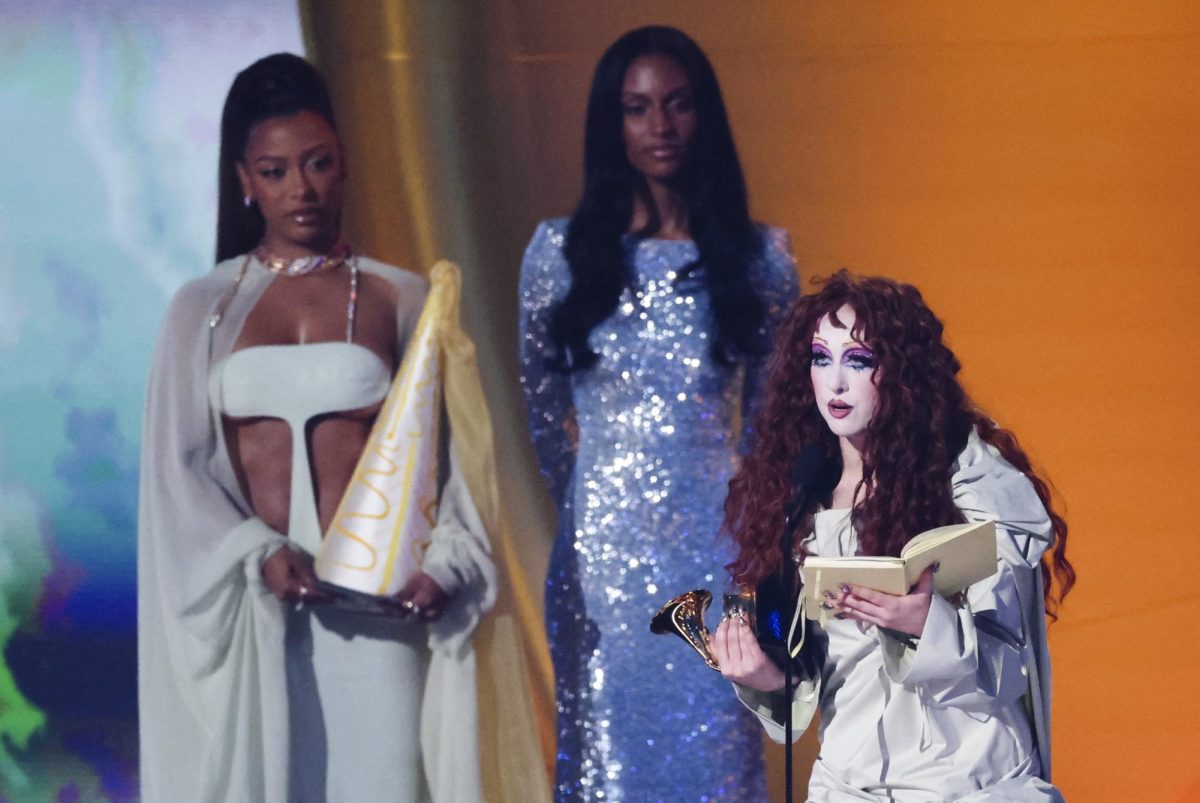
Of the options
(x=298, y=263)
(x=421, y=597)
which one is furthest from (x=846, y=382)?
(x=298, y=263)

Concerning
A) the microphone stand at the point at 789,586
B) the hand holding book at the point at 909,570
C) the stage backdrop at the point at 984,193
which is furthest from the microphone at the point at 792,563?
the stage backdrop at the point at 984,193

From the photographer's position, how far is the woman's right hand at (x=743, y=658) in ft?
8.61

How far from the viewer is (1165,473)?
14.1 ft

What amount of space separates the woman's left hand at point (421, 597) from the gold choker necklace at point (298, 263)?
2.52ft

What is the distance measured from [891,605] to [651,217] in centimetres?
173

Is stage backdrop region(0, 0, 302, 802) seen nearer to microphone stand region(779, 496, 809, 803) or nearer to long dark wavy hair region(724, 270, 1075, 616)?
long dark wavy hair region(724, 270, 1075, 616)

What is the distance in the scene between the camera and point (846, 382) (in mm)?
2738

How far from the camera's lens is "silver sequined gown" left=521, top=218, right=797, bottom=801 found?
376 cm

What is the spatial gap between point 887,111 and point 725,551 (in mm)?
1283

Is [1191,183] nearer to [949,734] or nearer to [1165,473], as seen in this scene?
[1165,473]

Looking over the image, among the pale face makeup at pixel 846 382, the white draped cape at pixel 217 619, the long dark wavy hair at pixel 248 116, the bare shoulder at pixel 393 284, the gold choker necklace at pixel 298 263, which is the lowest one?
the white draped cape at pixel 217 619

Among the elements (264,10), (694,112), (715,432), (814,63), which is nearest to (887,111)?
(814,63)

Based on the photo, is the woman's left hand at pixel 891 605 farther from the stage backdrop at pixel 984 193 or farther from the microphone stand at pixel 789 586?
the stage backdrop at pixel 984 193

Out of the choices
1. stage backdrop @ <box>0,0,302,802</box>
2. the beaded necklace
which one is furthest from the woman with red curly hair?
stage backdrop @ <box>0,0,302,802</box>
